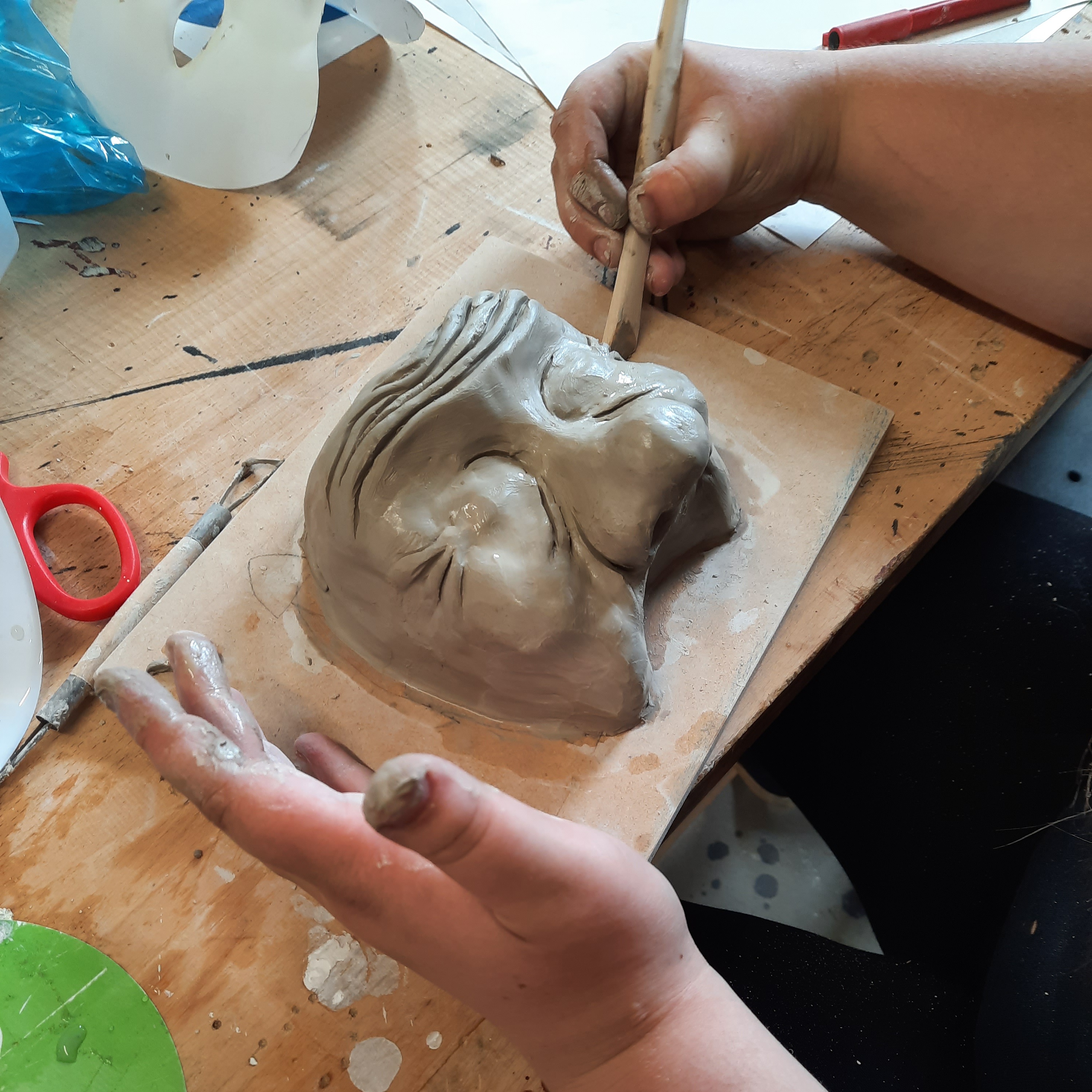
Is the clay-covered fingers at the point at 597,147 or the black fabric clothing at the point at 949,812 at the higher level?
the clay-covered fingers at the point at 597,147

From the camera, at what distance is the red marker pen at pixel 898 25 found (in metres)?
1.69

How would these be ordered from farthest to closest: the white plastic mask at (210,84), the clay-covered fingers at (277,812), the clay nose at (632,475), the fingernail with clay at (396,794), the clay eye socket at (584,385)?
the white plastic mask at (210,84) < the clay eye socket at (584,385) < the clay nose at (632,475) < the clay-covered fingers at (277,812) < the fingernail with clay at (396,794)

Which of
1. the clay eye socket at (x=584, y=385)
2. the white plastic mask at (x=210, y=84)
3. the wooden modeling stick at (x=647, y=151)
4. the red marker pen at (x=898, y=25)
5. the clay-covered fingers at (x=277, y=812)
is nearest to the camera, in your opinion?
Result: the clay-covered fingers at (x=277, y=812)

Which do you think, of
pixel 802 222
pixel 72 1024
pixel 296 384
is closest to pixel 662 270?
pixel 802 222

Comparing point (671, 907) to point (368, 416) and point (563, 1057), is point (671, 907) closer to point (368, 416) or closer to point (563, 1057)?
point (563, 1057)

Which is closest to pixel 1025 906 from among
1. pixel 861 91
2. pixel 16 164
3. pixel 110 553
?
pixel 861 91

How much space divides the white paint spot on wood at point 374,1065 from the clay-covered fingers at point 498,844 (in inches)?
14.5

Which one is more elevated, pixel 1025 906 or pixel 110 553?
pixel 110 553

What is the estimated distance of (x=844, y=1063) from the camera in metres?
1.10

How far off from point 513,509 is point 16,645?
75 cm

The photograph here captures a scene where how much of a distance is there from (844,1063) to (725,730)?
1.47 feet

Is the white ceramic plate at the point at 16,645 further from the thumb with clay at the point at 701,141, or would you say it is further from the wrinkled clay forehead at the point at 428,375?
the thumb with clay at the point at 701,141

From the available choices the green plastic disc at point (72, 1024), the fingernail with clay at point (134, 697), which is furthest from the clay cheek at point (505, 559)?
the green plastic disc at point (72, 1024)

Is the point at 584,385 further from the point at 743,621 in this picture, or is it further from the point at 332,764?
the point at 332,764
